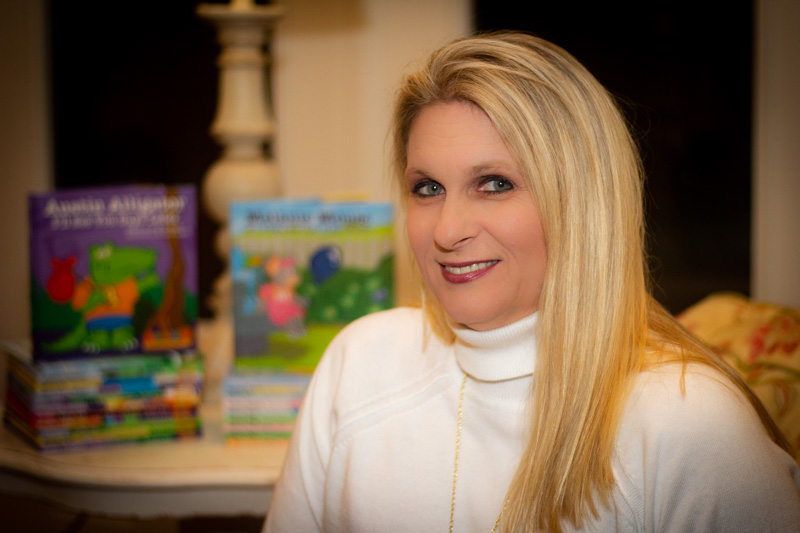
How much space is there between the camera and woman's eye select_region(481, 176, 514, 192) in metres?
0.99

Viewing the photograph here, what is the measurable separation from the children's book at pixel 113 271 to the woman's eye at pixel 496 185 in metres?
0.73

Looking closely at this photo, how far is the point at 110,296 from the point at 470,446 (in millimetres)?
819

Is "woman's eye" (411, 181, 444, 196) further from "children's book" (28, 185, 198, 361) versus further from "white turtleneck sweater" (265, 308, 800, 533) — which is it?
"children's book" (28, 185, 198, 361)

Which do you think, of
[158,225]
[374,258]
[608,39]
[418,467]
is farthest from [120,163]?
[418,467]

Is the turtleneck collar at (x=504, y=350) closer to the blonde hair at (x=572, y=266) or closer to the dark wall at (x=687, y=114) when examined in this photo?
the blonde hair at (x=572, y=266)

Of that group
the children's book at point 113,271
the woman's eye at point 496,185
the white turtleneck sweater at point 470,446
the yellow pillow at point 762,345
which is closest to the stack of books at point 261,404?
the children's book at point 113,271

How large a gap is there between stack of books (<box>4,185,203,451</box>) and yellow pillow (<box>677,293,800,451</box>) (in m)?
1.00

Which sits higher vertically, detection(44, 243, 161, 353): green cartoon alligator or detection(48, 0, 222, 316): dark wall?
detection(48, 0, 222, 316): dark wall

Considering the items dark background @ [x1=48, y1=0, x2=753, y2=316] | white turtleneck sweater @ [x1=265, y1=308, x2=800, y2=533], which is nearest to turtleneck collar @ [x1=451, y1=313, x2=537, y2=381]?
white turtleneck sweater @ [x1=265, y1=308, x2=800, y2=533]

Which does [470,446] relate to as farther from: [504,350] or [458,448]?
[504,350]

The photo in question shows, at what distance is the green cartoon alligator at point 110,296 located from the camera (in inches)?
59.8

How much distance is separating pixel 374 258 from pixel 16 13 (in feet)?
4.95

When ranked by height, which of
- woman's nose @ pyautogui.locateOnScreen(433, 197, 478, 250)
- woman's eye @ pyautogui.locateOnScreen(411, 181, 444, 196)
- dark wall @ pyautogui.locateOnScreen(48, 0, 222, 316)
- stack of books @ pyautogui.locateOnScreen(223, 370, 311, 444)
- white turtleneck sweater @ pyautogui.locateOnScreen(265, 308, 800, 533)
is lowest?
stack of books @ pyautogui.locateOnScreen(223, 370, 311, 444)

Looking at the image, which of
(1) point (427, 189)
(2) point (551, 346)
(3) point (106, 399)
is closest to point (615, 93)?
(1) point (427, 189)
